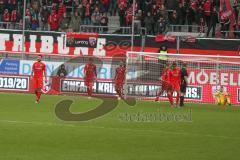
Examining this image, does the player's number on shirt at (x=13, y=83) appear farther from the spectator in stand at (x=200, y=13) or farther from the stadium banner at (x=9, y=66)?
the spectator in stand at (x=200, y=13)

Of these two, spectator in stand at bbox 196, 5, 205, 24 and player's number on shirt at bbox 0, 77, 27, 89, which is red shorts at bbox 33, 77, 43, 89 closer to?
player's number on shirt at bbox 0, 77, 27, 89

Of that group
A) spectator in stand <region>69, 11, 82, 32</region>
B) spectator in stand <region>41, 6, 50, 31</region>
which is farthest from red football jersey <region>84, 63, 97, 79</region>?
spectator in stand <region>41, 6, 50, 31</region>

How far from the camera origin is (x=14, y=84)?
3622 cm

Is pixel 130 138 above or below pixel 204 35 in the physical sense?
below

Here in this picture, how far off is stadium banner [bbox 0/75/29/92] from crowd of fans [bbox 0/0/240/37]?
5635 millimetres

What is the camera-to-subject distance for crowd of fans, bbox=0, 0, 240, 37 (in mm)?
38781

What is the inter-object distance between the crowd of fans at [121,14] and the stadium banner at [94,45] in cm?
190

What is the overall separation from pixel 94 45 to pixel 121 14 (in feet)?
9.56

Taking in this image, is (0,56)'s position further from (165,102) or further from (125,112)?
(125,112)

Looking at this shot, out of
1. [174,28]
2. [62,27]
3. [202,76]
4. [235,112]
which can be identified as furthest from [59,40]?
[235,112]

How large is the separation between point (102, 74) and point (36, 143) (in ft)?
60.6

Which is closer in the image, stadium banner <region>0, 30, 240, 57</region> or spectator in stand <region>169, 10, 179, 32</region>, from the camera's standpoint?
stadium banner <region>0, 30, 240, 57</region>

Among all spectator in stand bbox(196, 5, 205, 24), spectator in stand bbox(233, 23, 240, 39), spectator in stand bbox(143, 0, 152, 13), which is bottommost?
spectator in stand bbox(233, 23, 240, 39)

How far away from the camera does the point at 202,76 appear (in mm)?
33406
